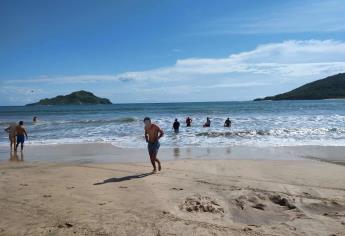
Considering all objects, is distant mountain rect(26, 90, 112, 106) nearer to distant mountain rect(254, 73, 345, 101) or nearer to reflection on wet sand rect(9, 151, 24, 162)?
distant mountain rect(254, 73, 345, 101)

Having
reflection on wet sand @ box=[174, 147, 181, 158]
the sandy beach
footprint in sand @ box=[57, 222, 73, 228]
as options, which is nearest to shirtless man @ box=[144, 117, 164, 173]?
the sandy beach

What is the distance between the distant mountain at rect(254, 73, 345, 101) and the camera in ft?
457

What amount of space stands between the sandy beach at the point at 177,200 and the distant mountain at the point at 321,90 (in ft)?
441

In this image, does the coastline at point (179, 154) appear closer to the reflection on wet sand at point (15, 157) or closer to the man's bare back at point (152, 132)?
the reflection on wet sand at point (15, 157)

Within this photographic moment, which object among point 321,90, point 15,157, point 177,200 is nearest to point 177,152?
point 15,157

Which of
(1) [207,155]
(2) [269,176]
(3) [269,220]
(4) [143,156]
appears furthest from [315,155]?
(3) [269,220]

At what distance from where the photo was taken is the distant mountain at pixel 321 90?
139 metres

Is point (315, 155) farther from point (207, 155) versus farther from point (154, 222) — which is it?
point (154, 222)

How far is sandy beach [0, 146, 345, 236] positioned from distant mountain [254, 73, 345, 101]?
5294 inches

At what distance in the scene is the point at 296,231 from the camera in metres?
5.82

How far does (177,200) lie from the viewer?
7551 millimetres

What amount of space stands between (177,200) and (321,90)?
150 meters

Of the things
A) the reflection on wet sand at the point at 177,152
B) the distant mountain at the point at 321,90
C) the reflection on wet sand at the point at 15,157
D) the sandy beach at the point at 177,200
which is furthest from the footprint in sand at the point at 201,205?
the distant mountain at the point at 321,90

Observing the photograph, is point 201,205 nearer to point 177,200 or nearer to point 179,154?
point 177,200
